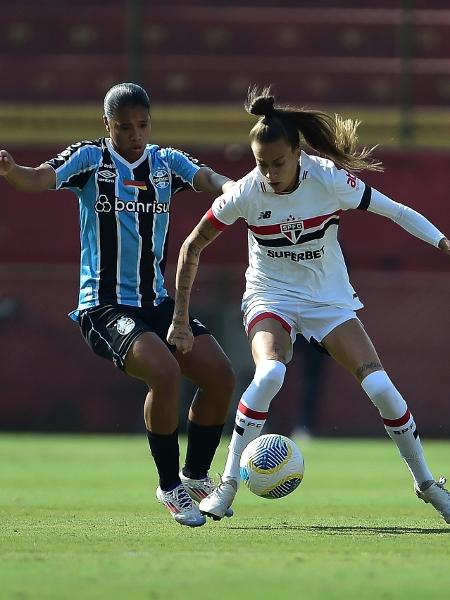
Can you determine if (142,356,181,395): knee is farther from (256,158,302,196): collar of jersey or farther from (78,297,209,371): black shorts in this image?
(256,158,302,196): collar of jersey

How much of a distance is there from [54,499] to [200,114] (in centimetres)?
1105

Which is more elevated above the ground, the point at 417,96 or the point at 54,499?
the point at 417,96

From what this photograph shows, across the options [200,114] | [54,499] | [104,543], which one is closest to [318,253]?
[104,543]

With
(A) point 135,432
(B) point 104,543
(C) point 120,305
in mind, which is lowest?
(A) point 135,432

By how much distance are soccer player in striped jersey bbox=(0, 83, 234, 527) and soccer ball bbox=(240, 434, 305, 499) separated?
338 mm

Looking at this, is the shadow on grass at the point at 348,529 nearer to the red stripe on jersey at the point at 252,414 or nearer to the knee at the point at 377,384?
the red stripe on jersey at the point at 252,414

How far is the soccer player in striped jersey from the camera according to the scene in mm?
6801

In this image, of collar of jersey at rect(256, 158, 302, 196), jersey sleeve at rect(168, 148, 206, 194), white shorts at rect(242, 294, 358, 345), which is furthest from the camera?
jersey sleeve at rect(168, 148, 206, 194)

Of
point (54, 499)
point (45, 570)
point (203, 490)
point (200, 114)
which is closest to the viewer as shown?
point (45, 570)

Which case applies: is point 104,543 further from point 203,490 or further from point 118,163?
point 118,163

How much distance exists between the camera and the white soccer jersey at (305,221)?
271 inches

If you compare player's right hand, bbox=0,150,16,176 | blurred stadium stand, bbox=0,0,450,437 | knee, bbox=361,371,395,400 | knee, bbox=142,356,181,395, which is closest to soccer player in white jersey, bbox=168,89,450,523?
knee, bbox=361,371,395,400

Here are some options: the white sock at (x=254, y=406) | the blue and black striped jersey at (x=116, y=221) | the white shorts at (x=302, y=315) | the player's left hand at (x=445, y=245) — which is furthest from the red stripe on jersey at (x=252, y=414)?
the player's left hand at (x=445, y=245)

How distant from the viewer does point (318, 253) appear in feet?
22.9
